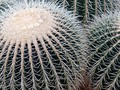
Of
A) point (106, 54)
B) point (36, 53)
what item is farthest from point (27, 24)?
point (106, 54)

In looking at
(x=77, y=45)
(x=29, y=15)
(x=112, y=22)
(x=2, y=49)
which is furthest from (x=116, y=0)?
(x=2, y=49)

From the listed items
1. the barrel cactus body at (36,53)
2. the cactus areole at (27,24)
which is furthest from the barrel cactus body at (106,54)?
the cactus areole at (27,24)

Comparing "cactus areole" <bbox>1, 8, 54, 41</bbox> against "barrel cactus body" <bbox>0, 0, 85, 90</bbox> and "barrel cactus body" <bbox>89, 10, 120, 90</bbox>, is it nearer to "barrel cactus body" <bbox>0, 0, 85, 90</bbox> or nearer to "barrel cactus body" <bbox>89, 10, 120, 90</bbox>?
"barrel cactus body" <bbox>0, 0, 85, 90</bbox>

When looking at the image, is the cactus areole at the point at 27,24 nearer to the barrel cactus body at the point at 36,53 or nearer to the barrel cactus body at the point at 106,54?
the barrel cactus body at the point at 36,53

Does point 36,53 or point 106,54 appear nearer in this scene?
point 36,53

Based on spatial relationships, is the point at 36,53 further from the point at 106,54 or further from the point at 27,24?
the point at 106,54

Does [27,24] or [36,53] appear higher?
[27,24]
